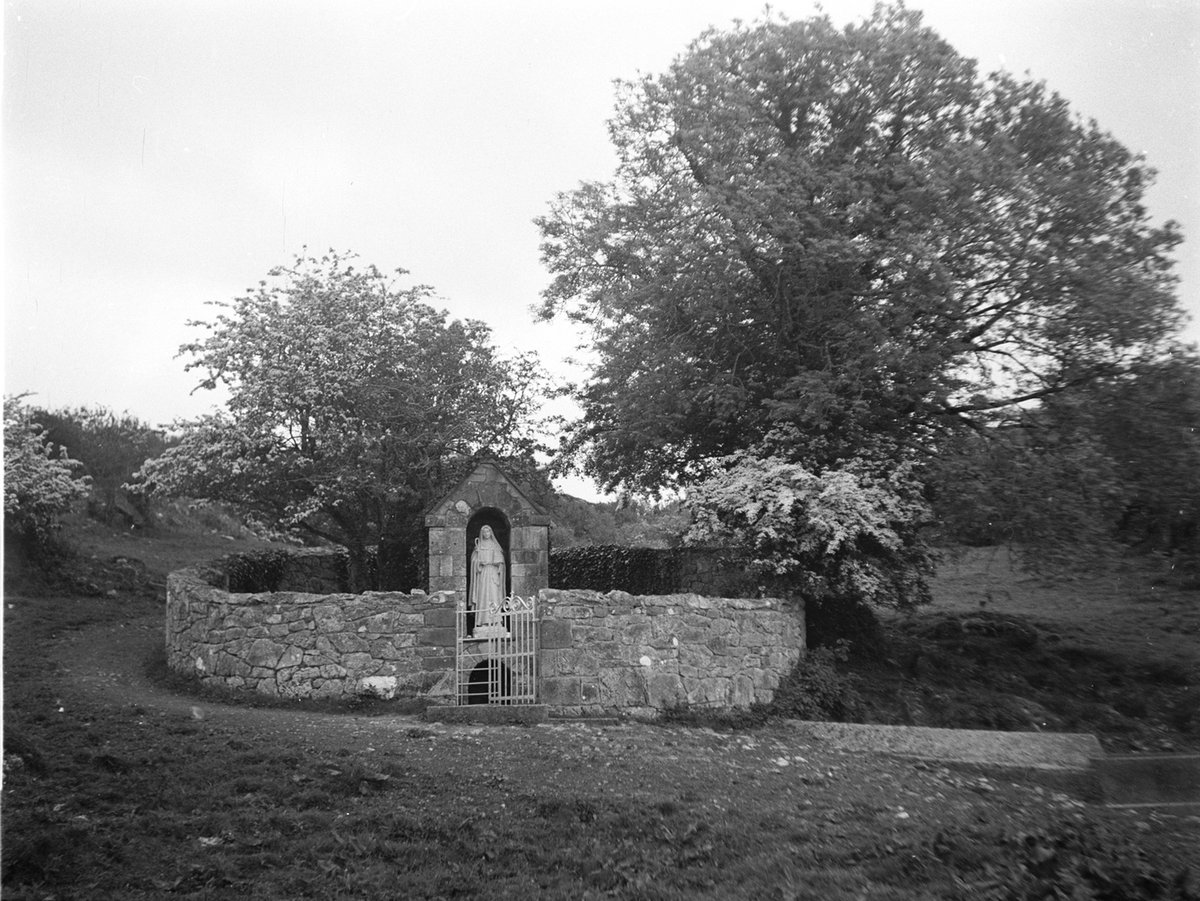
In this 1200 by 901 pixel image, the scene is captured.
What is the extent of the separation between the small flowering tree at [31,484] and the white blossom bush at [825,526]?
11.2 metres

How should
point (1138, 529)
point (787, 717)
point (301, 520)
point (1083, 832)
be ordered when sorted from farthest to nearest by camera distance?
point (301, 520), point (1138, 529), point (787, 717), point (1083, 832)

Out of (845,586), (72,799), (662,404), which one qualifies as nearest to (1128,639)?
(845,586)

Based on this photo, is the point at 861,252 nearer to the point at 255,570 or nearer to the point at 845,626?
the point at 845,626

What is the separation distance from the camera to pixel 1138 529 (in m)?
15.9

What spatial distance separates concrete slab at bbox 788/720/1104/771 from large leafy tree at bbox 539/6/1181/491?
4.99 m

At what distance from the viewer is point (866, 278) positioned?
54.8ft

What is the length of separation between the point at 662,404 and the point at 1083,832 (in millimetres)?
11154

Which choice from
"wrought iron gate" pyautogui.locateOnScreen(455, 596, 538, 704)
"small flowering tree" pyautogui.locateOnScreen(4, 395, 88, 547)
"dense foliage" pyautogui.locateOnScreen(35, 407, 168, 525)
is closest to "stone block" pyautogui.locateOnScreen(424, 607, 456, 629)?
"wrought iron gate" pyautogui.locateOnScreen(455, 596, 538, 704)

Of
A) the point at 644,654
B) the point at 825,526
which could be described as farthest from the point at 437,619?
the point at 825,526

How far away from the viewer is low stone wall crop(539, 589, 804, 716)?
497 inches

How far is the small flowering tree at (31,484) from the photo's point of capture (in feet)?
51.8

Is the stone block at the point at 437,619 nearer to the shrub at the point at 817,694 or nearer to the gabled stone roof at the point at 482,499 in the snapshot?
the gabled stone roof at the point at 482,499

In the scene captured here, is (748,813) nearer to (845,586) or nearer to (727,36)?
(845,586)

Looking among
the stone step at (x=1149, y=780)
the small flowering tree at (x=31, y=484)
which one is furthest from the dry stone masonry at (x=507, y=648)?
the small flowering tree at (x=31, y=484)
